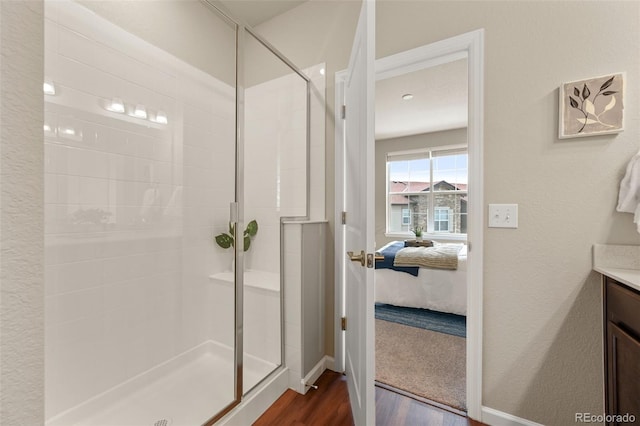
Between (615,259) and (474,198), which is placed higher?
(474,198)

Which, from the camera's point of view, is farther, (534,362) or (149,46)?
(149,46)

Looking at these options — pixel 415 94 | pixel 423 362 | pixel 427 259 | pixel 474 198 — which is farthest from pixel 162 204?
pixel 415 94

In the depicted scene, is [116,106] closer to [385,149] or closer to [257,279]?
[257,279]

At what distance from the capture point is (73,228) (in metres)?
1.47

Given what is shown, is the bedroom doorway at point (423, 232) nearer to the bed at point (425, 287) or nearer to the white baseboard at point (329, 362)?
the bed at point (425, 287)

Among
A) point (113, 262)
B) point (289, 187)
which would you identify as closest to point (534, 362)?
point (289, 187)

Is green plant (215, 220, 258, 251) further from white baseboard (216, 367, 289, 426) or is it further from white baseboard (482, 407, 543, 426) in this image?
white baseboard (482, 407, 543, 426)

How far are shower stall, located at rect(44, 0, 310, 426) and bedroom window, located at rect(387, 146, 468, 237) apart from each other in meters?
4.20

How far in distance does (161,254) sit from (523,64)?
2400 mm

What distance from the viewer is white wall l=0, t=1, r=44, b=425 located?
0.38 m

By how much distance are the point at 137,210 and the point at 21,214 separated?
4.95ft

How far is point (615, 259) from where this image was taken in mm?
1235

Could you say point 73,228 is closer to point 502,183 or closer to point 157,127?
point 157,127

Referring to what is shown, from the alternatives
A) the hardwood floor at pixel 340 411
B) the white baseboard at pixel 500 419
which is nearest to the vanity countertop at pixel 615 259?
the white baseboard at pixel 500 419
